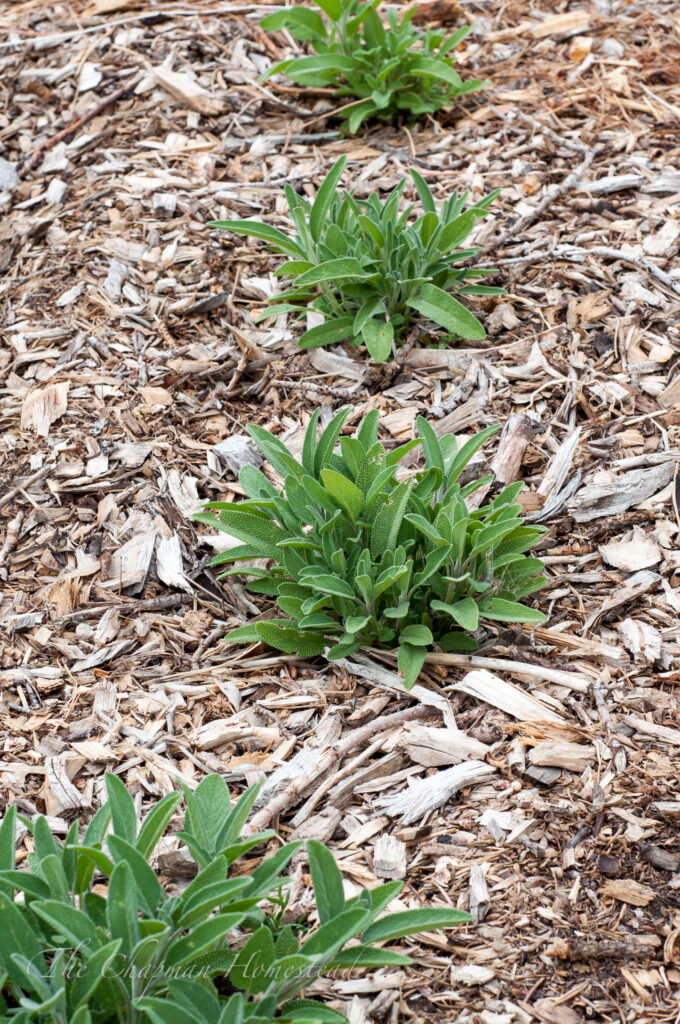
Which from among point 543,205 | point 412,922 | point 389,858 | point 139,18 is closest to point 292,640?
point 389,858

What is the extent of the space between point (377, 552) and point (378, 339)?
0.93 metres

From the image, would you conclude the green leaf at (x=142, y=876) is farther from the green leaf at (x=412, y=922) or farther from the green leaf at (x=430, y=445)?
the green leaf at (x=430, y=445)

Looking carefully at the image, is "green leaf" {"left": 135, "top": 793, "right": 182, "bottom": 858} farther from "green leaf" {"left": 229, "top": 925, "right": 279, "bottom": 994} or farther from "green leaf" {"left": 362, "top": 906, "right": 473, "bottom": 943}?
"green leaf" {"left": 362, "top": 906, "right": 473, "bottom": 943}

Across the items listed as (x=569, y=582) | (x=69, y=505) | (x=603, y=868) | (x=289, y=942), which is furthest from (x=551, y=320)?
(x=289, y=942)

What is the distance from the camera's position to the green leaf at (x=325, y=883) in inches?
64.2

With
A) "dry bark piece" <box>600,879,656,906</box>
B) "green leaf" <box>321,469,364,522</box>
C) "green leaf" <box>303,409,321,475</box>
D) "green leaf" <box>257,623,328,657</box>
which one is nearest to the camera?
"dry bark piece" <box>600,879,656,906</box>

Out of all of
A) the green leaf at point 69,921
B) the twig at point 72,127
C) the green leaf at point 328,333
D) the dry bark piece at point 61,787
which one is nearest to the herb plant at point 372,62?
the twig at point 72,127

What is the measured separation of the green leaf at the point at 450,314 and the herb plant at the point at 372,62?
1.10m

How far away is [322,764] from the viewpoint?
Answer: 2.12 metres

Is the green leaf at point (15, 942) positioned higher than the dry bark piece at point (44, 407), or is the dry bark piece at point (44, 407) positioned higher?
the green leaf at point (15, 942)

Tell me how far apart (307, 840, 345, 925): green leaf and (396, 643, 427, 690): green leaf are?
2.04ft

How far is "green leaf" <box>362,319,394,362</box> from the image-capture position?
2980 mm

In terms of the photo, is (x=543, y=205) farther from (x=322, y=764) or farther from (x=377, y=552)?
(x=322, y=764)

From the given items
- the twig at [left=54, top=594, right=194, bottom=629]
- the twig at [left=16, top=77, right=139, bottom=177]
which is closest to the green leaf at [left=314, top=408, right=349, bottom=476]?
the twig at [left=54, top=594, right=194, bottom=629]
